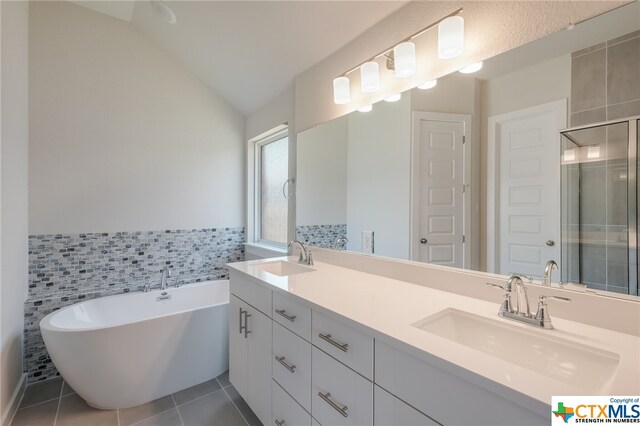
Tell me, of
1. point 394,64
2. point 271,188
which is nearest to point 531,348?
point 394,64

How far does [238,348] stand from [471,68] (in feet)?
6.80

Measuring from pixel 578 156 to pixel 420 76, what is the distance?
80 centimetres

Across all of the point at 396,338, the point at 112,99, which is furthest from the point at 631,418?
the point at 112,99

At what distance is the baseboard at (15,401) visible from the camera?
1745 millimetres

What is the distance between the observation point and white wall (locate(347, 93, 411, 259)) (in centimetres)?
160

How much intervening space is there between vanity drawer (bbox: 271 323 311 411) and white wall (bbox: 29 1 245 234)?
198 centimetres

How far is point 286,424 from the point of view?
139 cm

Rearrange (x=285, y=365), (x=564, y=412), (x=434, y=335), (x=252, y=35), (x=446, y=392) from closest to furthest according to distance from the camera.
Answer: (x=564, y=412) → (x=446, y=392) → (x=434, y=335) → (x=285, y=365) → (x=252, y=35)

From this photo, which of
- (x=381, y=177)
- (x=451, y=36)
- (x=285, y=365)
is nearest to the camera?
(x=451, y=36)

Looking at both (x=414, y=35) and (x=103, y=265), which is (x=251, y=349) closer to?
(x=103, y=265)

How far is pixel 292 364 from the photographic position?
134 centimetres

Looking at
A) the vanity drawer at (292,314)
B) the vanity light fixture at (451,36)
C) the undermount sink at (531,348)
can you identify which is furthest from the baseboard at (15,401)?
the vanity light fixture at (451,36)

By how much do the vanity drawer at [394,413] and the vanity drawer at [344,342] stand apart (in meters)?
0.07

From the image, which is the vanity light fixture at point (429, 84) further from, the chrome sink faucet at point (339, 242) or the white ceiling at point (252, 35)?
the chrome sink faucet at point (339, 242)
